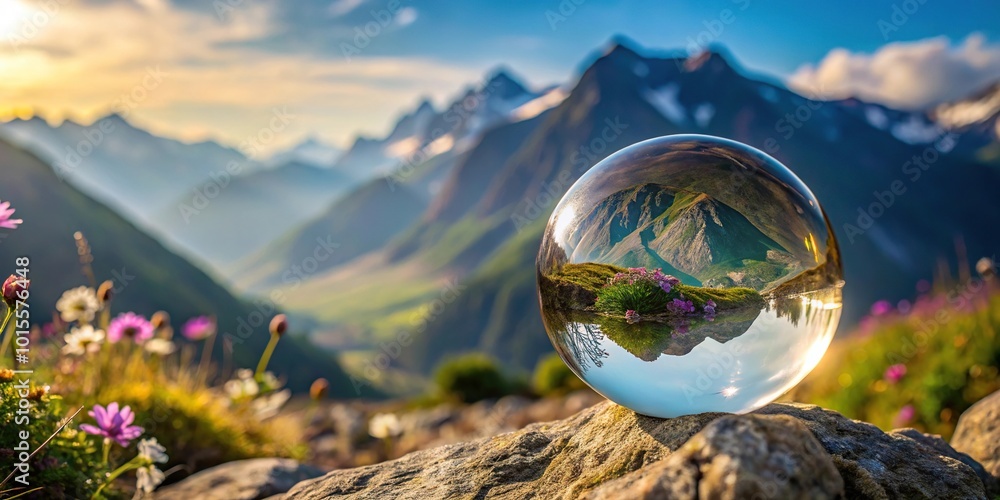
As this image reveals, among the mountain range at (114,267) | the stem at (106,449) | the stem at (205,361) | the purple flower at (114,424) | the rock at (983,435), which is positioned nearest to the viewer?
the purple flower at (114,424)

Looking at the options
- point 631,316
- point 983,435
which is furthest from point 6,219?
point 983,435

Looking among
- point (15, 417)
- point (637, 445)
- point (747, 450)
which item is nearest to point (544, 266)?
point (637, 445)

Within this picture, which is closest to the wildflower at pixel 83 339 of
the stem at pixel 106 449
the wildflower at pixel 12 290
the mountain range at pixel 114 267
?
the stem at pixel 106 449

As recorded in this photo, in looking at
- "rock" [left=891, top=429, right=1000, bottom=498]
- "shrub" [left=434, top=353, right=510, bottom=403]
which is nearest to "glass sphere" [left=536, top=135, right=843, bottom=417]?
"rock" [left=891, top=429, right=1000, bottom=498]

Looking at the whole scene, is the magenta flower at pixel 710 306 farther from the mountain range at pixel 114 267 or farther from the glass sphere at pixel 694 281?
the mountain range at pixel 114 267

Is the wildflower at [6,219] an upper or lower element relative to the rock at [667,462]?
upper
